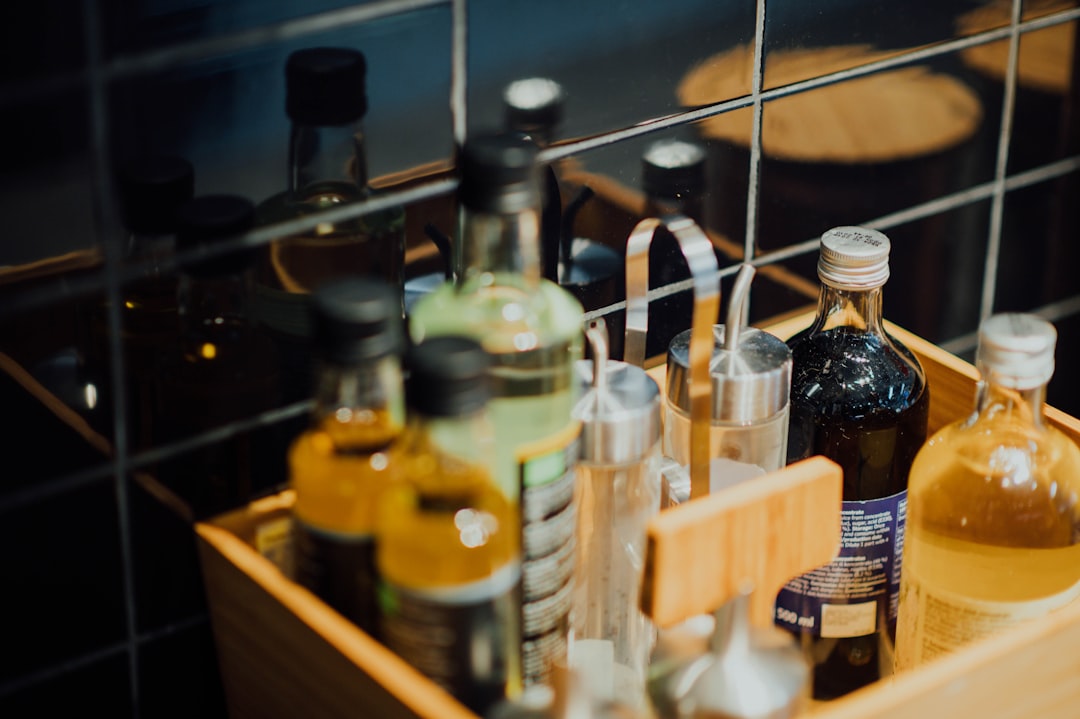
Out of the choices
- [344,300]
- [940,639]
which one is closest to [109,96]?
[344,300]

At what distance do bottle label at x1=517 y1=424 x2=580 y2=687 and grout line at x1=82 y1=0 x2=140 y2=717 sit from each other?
0.81ft

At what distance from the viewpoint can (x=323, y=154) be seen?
0.86 m

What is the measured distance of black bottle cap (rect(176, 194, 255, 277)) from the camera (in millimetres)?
815

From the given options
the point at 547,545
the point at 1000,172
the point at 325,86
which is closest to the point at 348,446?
the point at 547,545

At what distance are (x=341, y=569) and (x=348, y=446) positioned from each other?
7cm

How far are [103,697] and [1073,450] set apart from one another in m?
0.63

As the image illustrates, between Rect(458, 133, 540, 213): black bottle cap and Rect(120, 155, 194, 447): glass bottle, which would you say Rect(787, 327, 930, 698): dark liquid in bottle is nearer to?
Rect(458, 133, 540, 213): black bottle cap

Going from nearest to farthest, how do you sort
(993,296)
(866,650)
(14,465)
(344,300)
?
(344,300) → (14,465) → (866,650) → (993,296)

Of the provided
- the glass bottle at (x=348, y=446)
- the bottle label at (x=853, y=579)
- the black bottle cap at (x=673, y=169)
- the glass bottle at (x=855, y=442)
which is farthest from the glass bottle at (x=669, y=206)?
the glass bottle at (x=348, y=446)

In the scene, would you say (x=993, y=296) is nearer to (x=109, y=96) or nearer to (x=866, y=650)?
(x=866, y=650)

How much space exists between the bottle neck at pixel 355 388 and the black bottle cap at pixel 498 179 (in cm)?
10

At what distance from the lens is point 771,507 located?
766 mm

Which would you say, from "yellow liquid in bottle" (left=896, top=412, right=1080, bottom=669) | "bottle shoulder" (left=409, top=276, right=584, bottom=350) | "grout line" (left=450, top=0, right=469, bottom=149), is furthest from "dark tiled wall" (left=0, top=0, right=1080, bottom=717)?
"yellow liquid in bottle" (left=896, top=412, right=1080, bottom=669)

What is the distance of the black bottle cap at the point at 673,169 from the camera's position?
39.8 inches
